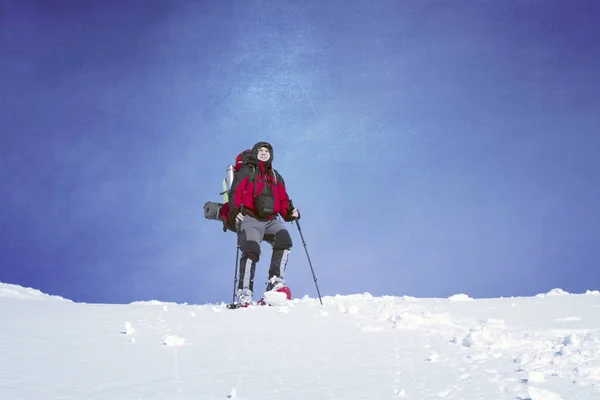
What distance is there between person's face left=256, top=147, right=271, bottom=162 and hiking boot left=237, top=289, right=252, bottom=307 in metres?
2.65

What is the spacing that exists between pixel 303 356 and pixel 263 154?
Answer: 672 cm

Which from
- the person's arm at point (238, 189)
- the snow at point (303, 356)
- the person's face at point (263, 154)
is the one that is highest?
the person's face at point (263, 154)

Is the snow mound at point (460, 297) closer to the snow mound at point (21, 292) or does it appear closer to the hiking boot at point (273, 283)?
the hiking boot at point (273, 283)

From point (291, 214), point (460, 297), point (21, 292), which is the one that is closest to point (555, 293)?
point (460, 297)

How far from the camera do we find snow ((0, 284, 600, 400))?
3512mm

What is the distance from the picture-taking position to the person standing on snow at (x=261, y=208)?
34.8 feet

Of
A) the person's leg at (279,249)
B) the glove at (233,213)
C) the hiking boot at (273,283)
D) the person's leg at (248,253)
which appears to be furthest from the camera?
the person's leg at (279,249)

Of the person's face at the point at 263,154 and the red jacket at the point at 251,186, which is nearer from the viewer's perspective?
the red jacket at the point at 251,186

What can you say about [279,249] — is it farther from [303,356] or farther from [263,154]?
[303,356]

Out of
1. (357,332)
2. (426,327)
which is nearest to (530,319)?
(426,327)

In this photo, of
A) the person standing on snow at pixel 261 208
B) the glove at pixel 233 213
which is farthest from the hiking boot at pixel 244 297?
the glove at pixel 233 213

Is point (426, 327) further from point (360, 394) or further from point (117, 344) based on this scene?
point (117, 344)

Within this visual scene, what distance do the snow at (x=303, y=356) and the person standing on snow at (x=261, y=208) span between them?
3159mm

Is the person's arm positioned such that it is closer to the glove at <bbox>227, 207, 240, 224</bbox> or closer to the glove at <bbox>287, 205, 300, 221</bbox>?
the glove at <bbox>227, 207, 240, 224</bbox>
